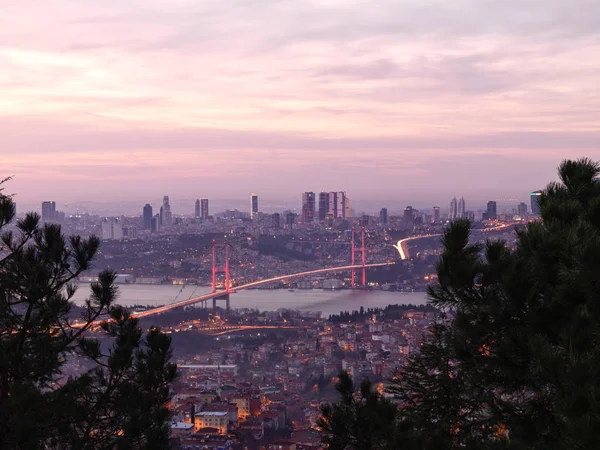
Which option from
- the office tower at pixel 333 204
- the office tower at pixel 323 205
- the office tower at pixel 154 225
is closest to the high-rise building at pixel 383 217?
the office tower at pixel 333 204

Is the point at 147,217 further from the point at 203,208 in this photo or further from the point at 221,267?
the point at 221,267

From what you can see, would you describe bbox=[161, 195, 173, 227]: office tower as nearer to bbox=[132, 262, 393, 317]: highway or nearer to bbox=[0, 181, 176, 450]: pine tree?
bbox=[132, 262, 393, 317]: highway

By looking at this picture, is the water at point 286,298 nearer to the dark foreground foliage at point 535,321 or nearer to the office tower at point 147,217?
the office tower at point 147,217

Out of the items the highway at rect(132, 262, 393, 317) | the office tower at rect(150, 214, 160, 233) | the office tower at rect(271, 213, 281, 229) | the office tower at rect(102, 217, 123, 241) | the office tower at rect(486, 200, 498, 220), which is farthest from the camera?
the office tower at rect(150, 214, 160, 233)

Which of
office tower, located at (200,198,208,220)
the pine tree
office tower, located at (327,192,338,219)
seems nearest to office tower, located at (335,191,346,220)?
office tower, located at (327,192,338,219)

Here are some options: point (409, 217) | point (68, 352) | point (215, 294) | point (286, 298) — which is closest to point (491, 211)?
point (409, 217)
